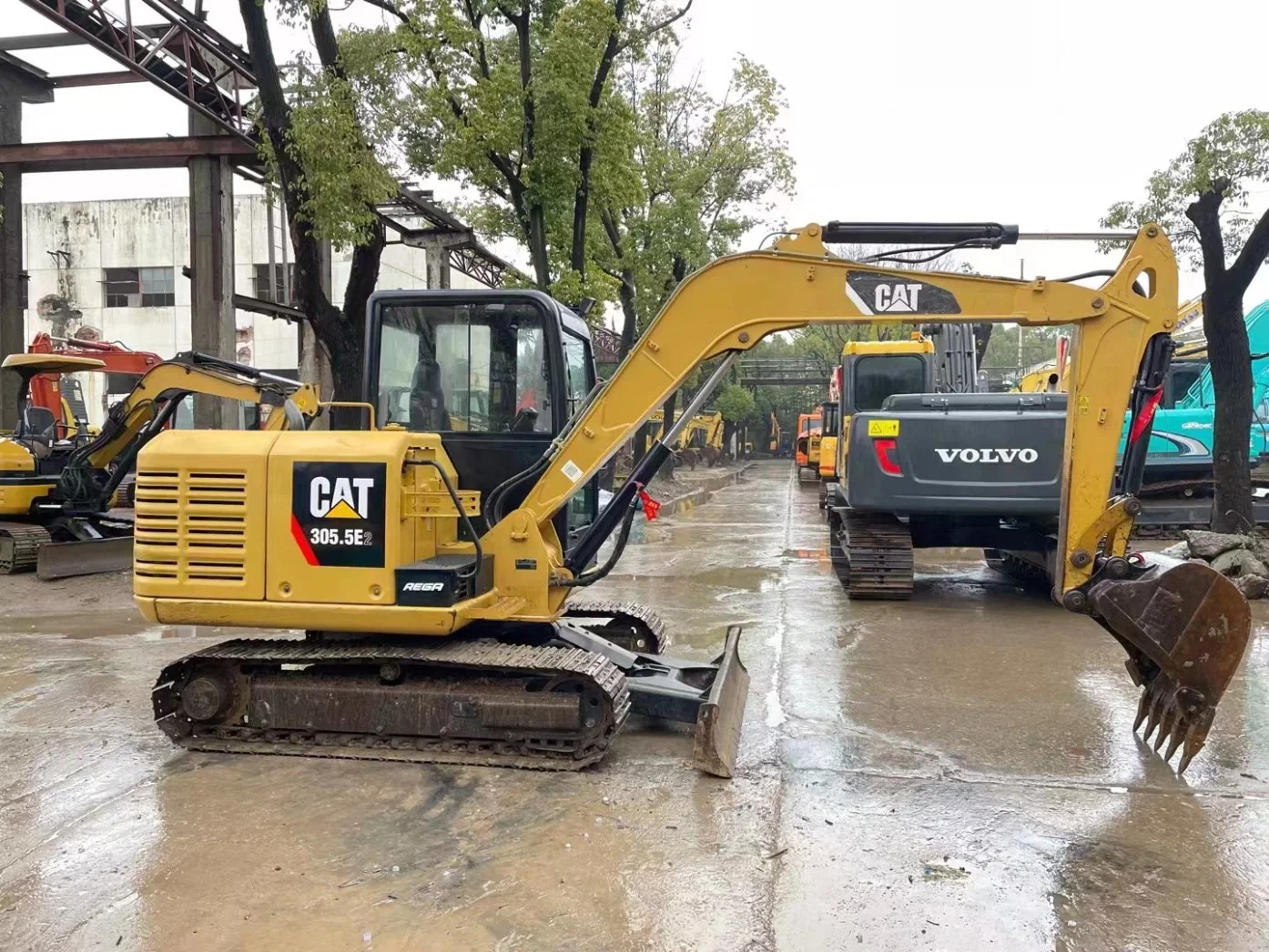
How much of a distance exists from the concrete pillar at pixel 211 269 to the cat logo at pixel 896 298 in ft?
50.6

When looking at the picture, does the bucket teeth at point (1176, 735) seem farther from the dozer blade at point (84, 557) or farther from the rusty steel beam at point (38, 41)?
the rusty steel beam at point (38, 41)

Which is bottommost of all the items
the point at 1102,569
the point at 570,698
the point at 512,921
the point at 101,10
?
the point at 512,921

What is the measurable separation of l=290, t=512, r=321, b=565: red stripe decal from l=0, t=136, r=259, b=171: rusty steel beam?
48.5ft

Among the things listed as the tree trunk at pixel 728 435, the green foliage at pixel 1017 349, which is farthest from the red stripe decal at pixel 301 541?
the green foliage at pixel 1017 349

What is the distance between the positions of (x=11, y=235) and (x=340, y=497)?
61.8 ft

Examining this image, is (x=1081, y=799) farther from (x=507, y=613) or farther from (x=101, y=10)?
(x=101, y=10)

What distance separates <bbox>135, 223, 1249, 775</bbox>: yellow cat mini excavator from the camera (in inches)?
179

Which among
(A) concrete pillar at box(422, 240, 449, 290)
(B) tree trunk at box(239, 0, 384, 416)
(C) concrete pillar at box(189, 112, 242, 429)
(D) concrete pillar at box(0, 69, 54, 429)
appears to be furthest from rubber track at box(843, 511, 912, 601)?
(D) concrete pillar at box(0, 69, 54, 429)

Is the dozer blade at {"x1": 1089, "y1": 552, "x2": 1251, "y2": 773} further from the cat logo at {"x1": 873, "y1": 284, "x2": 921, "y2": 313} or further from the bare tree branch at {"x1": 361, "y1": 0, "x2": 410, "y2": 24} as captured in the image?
the bare tree branch at {"x1": 361, "y1": 0, "x2": 410, "y2": 24}

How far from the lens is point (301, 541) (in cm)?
471

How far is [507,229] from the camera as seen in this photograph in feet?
54.9

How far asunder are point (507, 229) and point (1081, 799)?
14.4 meters

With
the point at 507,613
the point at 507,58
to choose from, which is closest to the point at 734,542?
the point at 507,58

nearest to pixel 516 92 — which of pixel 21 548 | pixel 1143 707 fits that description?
pixel 21 548
